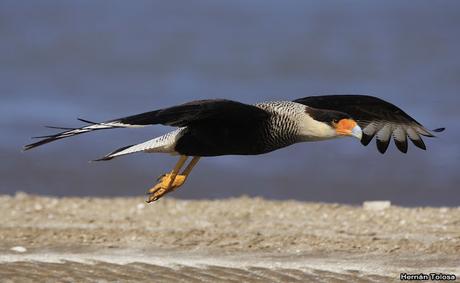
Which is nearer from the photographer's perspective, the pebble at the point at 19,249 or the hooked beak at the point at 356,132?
the hooked beak at the point at 356,132

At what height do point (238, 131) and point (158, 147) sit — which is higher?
point (238, 131)

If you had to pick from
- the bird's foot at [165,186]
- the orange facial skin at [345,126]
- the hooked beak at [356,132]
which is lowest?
the bird's foot at [165,186]

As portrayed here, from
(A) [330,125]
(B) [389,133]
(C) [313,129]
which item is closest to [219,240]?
(B) [389,133]

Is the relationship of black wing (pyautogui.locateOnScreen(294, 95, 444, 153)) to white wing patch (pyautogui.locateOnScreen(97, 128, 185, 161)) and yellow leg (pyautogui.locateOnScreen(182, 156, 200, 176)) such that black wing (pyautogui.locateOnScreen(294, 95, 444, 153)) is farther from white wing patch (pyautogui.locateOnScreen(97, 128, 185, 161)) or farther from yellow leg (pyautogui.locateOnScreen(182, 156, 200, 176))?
white wing patch (pyautogui.locateOnScreen(97, 128, 185, 161))

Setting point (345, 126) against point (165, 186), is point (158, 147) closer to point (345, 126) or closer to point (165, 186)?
point (165, 186)

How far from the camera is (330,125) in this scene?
11.0 meters

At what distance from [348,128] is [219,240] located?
157 inches

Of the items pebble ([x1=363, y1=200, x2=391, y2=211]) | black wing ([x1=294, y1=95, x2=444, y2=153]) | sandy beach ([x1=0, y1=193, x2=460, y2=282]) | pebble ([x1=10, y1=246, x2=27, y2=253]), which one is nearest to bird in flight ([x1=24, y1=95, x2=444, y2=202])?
black wing ([x1=294, y1=95, x2=444, y2=153])

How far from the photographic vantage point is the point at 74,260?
1258cm

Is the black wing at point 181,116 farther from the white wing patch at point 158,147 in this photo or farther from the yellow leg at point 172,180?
the yellow leg at point 172,180

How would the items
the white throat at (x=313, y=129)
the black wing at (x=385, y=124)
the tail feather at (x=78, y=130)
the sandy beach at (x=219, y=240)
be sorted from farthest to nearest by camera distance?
the black wing at (x=385, y=124), the sandy beach at (x=219, y=240), the white throat at (x=313, y=129), the tail feather at (x=78, y=130)

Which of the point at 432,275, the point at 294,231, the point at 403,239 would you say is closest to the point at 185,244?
the point at 294,231

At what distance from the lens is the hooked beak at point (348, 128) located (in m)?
10.8

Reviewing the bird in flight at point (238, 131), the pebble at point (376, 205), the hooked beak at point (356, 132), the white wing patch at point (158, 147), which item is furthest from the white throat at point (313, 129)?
the pebble at point (376, 205)
